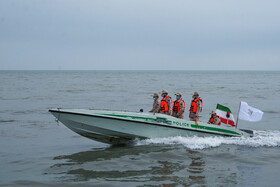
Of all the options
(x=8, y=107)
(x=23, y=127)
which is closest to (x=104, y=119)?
(x=23, y=127)

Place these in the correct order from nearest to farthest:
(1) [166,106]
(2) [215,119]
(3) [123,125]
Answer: (3) [123,125]
(1) [166,106]
(2) [215,119]

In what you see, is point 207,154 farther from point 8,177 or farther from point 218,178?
point 8,177

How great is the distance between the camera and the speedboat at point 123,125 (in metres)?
12.8

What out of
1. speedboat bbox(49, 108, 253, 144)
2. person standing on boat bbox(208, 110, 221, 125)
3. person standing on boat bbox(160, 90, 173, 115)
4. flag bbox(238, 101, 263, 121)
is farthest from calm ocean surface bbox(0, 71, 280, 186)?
person standing on boat bbox(160, 90, 173, 115)

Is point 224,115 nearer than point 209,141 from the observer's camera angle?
No

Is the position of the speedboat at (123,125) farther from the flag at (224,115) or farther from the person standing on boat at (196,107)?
the flag at (224,115)

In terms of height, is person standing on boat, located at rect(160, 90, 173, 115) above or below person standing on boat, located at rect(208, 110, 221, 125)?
above

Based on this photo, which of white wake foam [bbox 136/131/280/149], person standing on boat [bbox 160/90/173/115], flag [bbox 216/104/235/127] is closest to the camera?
white wake foam [bbox 136/131/280/149]

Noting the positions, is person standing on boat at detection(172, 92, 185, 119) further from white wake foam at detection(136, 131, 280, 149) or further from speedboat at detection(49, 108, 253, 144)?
white wake foam at detection(136, 131, 280, 149)

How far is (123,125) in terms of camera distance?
512 inches

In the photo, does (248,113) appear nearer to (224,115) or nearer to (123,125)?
(224,115)

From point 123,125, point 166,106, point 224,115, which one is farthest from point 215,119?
point 123,125

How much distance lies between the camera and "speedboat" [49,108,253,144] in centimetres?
1277

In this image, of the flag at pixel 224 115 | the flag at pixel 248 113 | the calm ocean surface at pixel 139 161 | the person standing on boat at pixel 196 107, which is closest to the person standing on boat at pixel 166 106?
the person standing on boat at pixel 196 107
